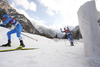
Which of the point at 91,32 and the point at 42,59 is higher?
the point at 91,32

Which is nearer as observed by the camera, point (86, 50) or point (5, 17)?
point (86, 50)

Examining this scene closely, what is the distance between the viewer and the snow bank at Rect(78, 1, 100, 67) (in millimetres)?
2156

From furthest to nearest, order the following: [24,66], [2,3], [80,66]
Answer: [2,3], [80,66], [24,66]

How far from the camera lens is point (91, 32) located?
232 centimetres

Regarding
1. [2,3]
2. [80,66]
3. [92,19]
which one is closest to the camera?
[80,66]

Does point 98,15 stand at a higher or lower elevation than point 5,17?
lower

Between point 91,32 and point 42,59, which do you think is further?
point 42,59

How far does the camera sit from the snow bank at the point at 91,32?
84.9 inches

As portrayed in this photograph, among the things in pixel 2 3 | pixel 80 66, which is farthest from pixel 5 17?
pixel 2 3

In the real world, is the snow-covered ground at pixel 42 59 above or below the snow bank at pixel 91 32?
below

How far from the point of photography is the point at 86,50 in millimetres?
2291

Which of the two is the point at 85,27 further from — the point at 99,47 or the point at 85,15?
the point at 99,47

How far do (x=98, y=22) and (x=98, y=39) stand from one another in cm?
58

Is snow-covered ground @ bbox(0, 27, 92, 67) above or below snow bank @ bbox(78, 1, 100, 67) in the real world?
below
